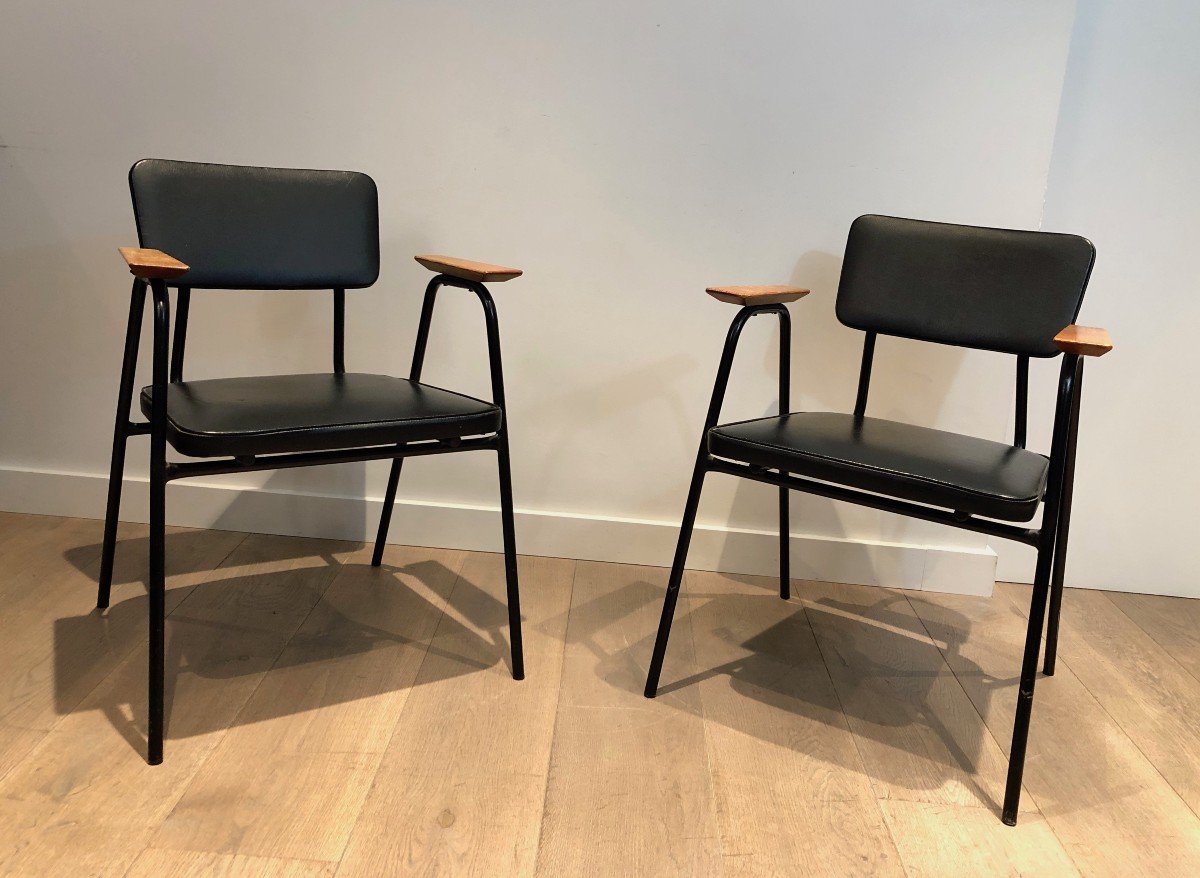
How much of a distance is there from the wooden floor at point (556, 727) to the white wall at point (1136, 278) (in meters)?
0.19

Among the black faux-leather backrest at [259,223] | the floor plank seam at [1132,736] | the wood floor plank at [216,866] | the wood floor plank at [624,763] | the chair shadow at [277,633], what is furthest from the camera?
the black faux-leather backrest at [259,223]

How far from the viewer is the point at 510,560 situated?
1736 millimetres

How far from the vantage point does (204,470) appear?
55.6 inches

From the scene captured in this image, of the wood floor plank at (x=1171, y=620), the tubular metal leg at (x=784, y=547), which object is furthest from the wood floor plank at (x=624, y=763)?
the wood floor plank at (x=1171, y=620)

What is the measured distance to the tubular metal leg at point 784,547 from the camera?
2.12 metres

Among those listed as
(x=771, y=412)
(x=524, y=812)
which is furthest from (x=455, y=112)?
(x=524, y=812)

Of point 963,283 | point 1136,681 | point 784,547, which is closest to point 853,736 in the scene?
point 784,547

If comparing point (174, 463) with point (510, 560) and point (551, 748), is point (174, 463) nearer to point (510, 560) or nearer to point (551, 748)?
point (510, 560)

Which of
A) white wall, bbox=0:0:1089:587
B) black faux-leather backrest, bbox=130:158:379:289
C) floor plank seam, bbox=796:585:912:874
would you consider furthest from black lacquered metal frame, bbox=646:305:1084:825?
black faux-leather backrest, bbox=130:158:379:289

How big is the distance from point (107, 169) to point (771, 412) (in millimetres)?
1673

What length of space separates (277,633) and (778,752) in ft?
3.25

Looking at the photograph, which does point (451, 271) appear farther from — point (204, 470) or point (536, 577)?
point (536, 577)

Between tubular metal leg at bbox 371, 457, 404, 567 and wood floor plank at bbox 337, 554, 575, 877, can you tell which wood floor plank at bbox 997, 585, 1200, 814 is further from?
tubular metal leg at bbox 371, 457, 404, 567

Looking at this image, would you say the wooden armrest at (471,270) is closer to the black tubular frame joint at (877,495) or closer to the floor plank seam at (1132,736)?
the black tubular frame joint at (877,495)
